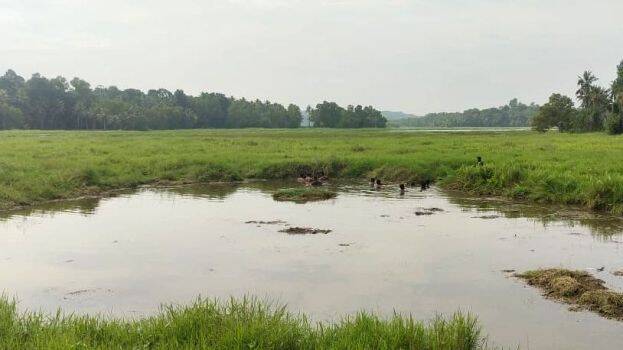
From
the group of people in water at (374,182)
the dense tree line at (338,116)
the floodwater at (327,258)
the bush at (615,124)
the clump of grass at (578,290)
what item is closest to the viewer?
the clump of grass at (578,290)

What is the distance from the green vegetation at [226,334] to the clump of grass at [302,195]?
12.1 m

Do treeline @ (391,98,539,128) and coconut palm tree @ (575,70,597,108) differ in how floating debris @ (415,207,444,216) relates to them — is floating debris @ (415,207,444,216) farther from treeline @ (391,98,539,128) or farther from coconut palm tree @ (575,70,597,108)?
treeline @ (391,98,539,128)

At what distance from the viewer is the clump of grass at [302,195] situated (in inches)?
717

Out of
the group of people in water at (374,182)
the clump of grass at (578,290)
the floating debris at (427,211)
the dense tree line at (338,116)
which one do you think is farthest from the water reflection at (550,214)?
the dense tree line at (338,116)

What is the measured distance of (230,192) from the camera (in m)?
20.2

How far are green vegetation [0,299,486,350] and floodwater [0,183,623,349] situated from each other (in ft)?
4.69

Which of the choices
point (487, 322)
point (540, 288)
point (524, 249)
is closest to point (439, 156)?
point (524, 249)

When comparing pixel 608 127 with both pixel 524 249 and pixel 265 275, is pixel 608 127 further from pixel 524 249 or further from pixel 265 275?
pixel 265 275

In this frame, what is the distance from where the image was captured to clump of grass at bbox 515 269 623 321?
745 centimetres

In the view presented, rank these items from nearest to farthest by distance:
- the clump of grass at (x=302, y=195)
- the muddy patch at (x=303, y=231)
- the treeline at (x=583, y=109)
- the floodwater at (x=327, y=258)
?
the floodwater at (x=327, y=258)
the muddy patch at (x=303, y=231)
the clump of grass at (x=302, y=195)
the treeline at (x=583, y=109)

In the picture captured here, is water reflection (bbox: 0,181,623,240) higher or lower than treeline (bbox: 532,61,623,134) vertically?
lower

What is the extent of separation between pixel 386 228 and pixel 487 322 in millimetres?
6329

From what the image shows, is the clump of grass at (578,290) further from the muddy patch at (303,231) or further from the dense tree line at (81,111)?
the dense tree line at (81,111)

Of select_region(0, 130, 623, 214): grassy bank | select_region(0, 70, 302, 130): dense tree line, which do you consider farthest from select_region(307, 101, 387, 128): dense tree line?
select_region(0, 130, 623, 214): grassy bank
